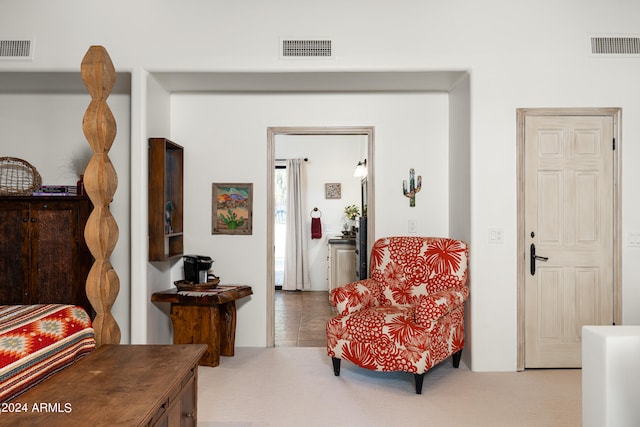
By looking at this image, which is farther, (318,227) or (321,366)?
(318,227)

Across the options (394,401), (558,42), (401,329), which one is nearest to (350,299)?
(401,329)

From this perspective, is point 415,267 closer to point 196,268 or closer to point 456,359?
point 456,359

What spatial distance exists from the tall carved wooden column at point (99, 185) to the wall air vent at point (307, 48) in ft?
5.50

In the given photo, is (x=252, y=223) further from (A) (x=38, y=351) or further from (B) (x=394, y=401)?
(A) (x=38, y=351)

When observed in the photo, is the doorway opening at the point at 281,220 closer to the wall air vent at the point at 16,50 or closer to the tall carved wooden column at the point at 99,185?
the wall air vent at the point at 16,50

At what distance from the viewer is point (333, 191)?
7.58 meters

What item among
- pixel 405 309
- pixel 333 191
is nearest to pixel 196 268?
pixel 405 309

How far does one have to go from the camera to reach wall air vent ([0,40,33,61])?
3561mm

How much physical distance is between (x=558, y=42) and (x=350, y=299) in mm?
2567

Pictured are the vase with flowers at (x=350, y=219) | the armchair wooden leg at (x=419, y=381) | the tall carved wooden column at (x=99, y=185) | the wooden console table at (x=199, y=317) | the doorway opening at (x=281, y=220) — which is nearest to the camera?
the tall carved wooden column at (x=99, y=185)

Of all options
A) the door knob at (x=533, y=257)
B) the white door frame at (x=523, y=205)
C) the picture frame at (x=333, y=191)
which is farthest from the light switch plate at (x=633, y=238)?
the picture frame at (x=333, y=191)

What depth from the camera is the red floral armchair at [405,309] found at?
3.12 metres

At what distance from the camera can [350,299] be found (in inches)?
136

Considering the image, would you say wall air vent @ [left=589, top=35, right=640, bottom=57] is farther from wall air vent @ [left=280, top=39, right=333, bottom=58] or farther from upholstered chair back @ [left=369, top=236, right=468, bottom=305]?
wall air vent @ [left=280, top=39, right=333, bottom=58]
